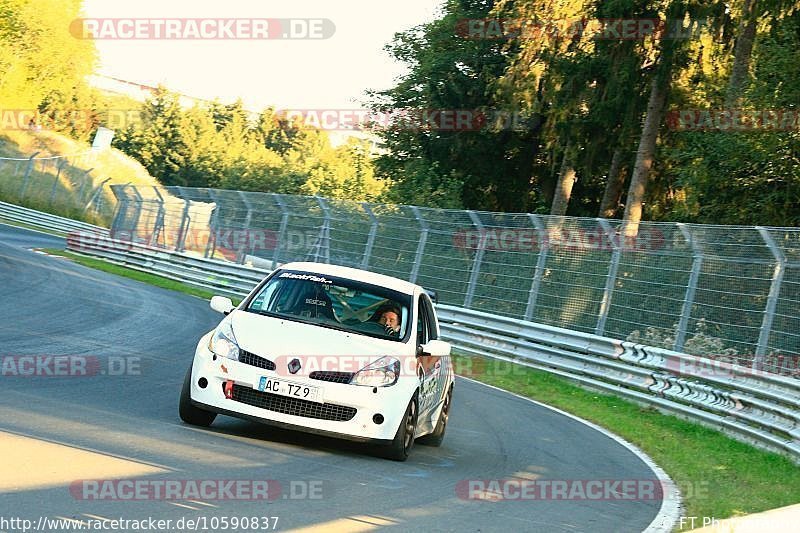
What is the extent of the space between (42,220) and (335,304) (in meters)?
44.2

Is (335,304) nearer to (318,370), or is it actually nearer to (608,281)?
(318,370)

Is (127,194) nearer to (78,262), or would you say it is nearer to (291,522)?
(78,262)

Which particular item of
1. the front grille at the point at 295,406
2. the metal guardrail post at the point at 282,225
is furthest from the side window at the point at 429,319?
the metal guardrail post at the point at 282,225

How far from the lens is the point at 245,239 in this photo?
32750 millimetres

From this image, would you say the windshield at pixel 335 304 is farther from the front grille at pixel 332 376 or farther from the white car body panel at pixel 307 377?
the front grille at pixel 332 376

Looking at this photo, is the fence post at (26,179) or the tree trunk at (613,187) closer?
the tree trunk at (613,187)

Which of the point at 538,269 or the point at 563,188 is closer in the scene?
the point at 538,269

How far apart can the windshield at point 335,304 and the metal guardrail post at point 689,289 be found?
7773 mm

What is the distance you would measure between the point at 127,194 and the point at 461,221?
17405 mm

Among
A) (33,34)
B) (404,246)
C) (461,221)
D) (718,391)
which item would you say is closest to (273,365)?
(718,391)

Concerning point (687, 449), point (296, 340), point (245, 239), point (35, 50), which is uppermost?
point (35, 50)

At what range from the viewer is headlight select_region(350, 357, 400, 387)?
379 inches

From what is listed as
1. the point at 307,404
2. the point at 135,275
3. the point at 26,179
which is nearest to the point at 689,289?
the point at 307,404

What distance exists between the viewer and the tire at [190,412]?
32.1 feet
